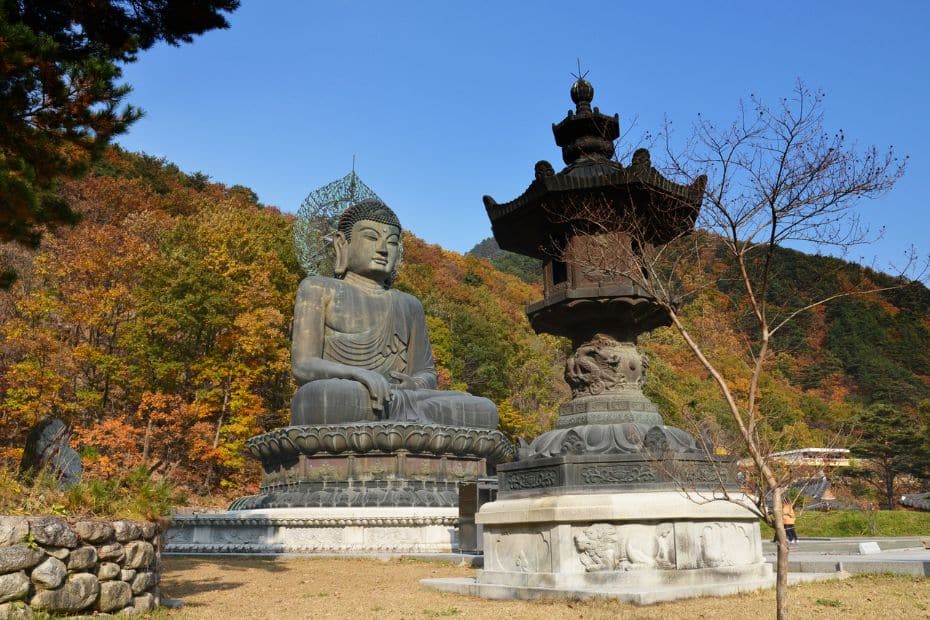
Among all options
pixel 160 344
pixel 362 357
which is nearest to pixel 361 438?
pixel 362 357

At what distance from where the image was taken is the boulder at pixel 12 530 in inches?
192

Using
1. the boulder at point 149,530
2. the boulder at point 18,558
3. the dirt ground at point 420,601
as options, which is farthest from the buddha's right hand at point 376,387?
the boulder at point 18,558

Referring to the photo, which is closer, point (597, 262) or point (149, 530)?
point (149, 530)

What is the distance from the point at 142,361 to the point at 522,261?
2015 inches

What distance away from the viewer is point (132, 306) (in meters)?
22.2

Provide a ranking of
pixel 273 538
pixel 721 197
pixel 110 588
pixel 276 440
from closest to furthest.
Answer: pixel 721 197 → pixel 110 588 → pixel 273 538 → pixel 276 440

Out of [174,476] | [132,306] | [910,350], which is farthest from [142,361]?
[910,350]

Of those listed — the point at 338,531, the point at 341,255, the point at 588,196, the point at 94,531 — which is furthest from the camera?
the point at 341,255

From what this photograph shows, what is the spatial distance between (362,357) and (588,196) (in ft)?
25.4

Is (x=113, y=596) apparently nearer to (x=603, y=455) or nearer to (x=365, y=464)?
(x=603, y=455)

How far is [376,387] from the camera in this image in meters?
12.9

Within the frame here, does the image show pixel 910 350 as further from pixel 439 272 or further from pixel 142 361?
pixel 142 361

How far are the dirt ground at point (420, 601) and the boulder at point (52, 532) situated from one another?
0.98 m

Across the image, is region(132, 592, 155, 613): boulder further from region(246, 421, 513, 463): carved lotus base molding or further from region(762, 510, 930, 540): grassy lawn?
region(762, 510, 930, 540): grassy lawn
